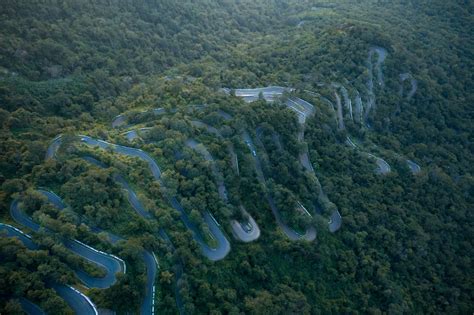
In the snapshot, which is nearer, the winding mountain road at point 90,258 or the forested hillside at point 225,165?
the winding mountain road at point 90,258

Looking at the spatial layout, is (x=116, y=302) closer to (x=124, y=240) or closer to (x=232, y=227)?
(x=124, y=240)

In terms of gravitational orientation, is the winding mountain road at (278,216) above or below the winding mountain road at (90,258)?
below

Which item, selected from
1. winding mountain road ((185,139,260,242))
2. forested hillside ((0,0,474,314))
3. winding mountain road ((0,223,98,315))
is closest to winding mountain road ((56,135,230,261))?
forested hillside ((0,0,474,314))

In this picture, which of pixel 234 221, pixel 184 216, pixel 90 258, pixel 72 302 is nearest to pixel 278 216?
pixel 234 221

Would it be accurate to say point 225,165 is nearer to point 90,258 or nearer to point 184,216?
point 184,216

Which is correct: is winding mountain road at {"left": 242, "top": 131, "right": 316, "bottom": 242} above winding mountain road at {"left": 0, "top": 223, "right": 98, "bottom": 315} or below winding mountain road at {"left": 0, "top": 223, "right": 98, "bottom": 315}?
below

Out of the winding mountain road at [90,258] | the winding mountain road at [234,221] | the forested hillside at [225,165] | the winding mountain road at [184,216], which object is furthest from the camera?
the winding mountain road at [234,221]

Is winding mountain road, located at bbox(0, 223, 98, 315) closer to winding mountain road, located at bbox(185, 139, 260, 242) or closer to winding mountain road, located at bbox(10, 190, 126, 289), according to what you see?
winding mountain road, located at bbox(10, 190, 126, 289)

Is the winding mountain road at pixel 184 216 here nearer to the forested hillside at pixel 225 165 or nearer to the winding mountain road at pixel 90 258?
the forested hillside at pixel 225 165

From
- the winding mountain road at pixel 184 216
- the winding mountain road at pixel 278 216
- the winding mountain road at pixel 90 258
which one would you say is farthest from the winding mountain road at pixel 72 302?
the winding mountain road at pixel 278 216
